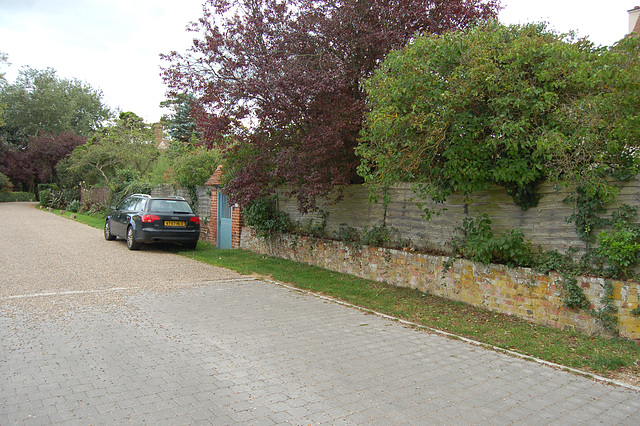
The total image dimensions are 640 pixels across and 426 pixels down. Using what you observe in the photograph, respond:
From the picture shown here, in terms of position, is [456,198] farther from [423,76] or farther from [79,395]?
[79,395]

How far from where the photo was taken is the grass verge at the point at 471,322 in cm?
490

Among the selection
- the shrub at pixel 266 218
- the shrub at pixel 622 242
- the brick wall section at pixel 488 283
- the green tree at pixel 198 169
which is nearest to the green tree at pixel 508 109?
the shrub at pixel 622 242

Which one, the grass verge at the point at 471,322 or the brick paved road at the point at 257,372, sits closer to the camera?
the brick paved road at the point at 257,372

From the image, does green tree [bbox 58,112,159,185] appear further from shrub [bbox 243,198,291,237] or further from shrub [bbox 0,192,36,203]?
shrub [bbox 0,192,36,203]

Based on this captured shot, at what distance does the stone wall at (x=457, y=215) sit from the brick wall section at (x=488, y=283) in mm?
449

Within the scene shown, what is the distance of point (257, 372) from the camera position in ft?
14.5

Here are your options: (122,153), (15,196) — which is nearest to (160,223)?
(122,153)

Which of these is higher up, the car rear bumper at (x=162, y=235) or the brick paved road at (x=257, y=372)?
the car rear bumper at (x=162, y=235)

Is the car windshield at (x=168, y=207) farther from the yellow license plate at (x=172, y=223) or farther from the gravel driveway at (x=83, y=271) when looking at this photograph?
the gravel driveway at (x=83, y=271)

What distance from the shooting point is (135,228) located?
1309 centimetres

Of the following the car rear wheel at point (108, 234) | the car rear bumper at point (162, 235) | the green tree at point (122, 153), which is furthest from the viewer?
the green tree at point (122, 153)

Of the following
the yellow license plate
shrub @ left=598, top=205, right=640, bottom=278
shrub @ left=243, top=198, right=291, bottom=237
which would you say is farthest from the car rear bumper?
shrub @ left=598, top=205, right=640, bottom=278

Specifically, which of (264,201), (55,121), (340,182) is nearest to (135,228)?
(264,201)

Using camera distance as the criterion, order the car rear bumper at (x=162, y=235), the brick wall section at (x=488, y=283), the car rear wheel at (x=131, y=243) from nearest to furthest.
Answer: the brick wall section at (x=488, y=283) < the car rear bumper at (x=162, y=235) < the car rear wheel at (x=131, y=243)
